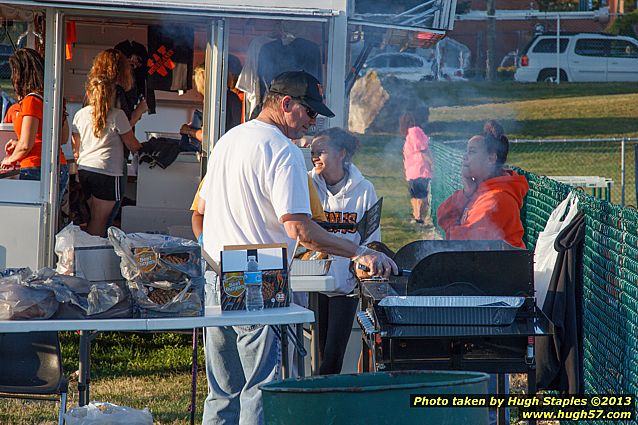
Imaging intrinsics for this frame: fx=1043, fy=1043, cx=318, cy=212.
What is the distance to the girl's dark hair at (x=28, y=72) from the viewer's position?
7.17 meters

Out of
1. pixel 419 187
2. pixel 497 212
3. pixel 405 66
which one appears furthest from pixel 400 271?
pixel 405 66

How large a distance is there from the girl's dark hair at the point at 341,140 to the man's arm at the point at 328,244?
1.52 meters

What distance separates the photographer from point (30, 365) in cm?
522

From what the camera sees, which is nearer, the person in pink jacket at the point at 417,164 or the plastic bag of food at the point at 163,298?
the plastic bag of food at the point at 163,298

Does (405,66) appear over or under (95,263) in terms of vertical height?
over

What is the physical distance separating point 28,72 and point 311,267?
3119 millimetres

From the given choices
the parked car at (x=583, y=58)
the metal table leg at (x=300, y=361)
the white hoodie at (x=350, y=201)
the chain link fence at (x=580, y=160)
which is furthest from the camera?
the parked car at (x=583, y=58)

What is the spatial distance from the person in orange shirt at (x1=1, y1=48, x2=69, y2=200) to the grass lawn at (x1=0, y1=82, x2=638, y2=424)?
1.32 m

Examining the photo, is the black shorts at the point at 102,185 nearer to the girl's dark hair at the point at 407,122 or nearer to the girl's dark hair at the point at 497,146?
the girl's dark hair at the point at 497,146

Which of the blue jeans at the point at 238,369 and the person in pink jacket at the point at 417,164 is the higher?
the person in pink jacket at the point at 417,164

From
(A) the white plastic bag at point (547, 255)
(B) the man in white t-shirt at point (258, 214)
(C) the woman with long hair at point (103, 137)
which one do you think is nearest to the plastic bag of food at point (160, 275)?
(B) the man in white t-shirt at point (258, 214)

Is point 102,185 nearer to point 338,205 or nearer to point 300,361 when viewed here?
point 338,205

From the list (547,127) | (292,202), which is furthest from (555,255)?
(547,127)

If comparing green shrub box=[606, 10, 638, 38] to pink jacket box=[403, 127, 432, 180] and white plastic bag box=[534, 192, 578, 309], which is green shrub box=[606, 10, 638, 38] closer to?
pink jacket box=[403, 127, 432, 180]
